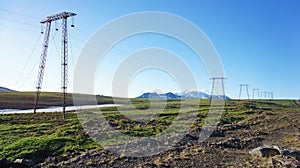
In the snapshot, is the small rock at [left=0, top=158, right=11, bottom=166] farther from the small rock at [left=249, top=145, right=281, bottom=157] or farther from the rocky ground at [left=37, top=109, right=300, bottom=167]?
the small rock at [left=249, top=145, right=281, bottom=157]

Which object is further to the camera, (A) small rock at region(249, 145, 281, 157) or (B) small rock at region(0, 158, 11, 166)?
(A) small rock at region(249, 145, 281, 157)

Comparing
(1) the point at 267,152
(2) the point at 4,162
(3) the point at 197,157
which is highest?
(1) the point at 267,152

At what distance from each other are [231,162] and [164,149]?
4.33 m

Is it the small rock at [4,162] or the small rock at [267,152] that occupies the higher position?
the small rock at [267,152]

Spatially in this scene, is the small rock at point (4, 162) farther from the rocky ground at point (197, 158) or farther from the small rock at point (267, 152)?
the small rock at point (267, 152)

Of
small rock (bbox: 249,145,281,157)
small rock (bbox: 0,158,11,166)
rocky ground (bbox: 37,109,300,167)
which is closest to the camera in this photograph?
rocky ground (bbox: 37,109,300,167)

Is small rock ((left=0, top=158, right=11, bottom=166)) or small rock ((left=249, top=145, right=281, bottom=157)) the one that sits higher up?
small rock ((left=249, top=145, right=281, bottom=157))

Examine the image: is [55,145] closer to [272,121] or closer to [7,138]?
[7,138]

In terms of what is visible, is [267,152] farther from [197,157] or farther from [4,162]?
[4,162]

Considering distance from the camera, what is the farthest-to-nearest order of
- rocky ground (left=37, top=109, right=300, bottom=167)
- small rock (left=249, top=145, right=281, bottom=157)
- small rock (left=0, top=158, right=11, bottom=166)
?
small rock (left=249, top=145, right=281, bottom=157) → small rock (left=0, top=158, right=11, bottom=166) → rocky ground (left=37, top=109, right=300, bottom=167)

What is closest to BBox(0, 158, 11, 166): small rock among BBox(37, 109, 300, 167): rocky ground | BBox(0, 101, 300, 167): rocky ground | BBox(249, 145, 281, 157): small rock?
BBox(0, 101, 300, 167): rocky ground

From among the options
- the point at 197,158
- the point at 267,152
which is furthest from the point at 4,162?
the point at 267,152

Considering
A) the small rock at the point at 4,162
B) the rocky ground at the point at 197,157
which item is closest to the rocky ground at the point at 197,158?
the rocky ground at the point at 197,157

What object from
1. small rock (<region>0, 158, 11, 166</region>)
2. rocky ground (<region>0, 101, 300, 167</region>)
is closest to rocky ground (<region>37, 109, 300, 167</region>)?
rocky ground (<region>0, 101, 300, 167</region>)
